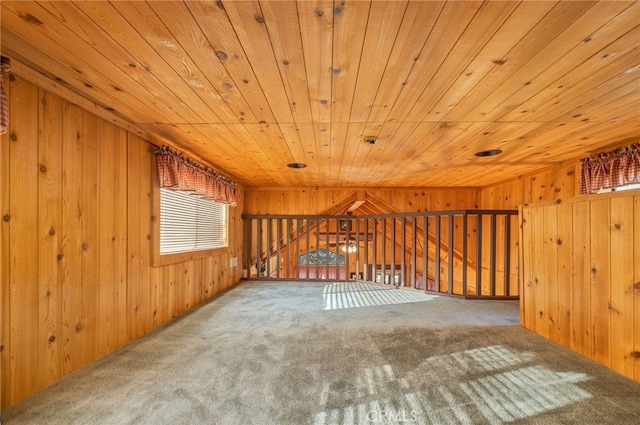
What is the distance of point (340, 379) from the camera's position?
144 cm

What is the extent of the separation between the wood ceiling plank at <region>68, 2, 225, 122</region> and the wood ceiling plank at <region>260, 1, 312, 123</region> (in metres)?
0.47

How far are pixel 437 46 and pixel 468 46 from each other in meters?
0.14

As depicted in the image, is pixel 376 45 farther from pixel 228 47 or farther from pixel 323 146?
pixel 323 146

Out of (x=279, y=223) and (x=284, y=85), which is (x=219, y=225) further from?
(x=284, y=85)

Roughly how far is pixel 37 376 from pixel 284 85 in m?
2.07

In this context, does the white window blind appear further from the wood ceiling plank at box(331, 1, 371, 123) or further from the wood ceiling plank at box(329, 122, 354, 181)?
the wood ceiling plank at box(331, 1, 371, 123)

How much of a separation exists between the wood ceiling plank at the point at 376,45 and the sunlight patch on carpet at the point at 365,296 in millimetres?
2160

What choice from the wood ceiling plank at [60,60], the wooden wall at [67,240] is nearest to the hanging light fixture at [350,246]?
the wooden wall at [67,240]

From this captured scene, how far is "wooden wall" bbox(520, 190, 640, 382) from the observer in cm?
141

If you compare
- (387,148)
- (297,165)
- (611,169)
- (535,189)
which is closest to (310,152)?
(297,165)

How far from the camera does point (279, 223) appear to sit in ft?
15.9

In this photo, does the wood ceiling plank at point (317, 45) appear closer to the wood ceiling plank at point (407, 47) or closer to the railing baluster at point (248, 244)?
the wood ceiling plank at point (407, 47)

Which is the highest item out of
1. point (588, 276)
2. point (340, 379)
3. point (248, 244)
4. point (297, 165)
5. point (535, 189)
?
point (297, 165)

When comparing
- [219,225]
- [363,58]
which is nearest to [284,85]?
[363,58]
